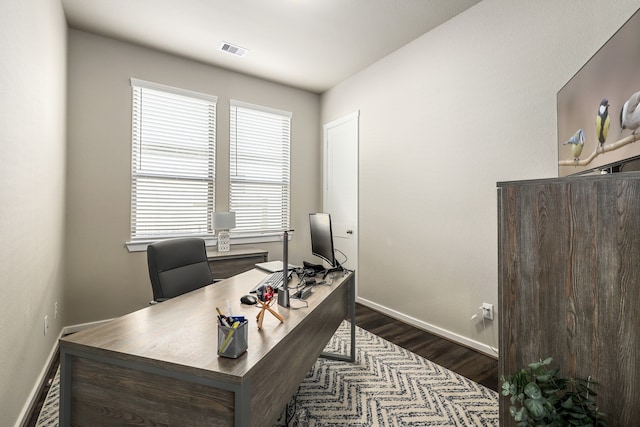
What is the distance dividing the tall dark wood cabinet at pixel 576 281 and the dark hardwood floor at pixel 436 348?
1.19 m

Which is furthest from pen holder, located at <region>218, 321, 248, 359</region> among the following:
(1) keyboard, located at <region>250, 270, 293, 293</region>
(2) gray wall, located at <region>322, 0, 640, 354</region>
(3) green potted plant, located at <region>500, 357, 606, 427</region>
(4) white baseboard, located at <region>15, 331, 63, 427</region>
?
(2) gray wall, located at <region>322, 0, 640, 354</region>

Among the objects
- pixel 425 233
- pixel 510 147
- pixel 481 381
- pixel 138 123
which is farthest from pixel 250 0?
pixel 481 381

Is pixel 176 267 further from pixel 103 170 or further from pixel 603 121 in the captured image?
pixel 603 121

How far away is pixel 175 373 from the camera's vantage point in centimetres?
101

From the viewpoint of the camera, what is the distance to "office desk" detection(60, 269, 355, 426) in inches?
38.8

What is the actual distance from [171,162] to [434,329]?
344cm

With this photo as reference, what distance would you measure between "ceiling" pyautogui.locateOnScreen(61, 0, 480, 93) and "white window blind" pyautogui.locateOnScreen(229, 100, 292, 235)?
720 mm

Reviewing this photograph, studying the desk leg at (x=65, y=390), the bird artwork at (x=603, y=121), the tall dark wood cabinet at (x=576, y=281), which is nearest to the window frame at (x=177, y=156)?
the desk leg at (x=65, y=390)

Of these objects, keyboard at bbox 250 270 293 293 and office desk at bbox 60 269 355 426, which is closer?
office desk at bbox 60 269 355 426

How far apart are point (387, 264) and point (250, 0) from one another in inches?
117

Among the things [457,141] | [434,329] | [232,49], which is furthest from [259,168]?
[434,329]

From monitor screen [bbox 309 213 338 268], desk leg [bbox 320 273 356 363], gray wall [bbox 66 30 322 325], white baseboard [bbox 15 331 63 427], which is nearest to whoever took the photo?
white baseboard [bbox 15 331 63 427]

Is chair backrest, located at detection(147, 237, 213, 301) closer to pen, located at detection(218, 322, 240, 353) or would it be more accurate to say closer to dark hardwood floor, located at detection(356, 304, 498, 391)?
pen, located at detection(218, 322, 240, 353)

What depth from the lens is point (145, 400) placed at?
106 centimetres
